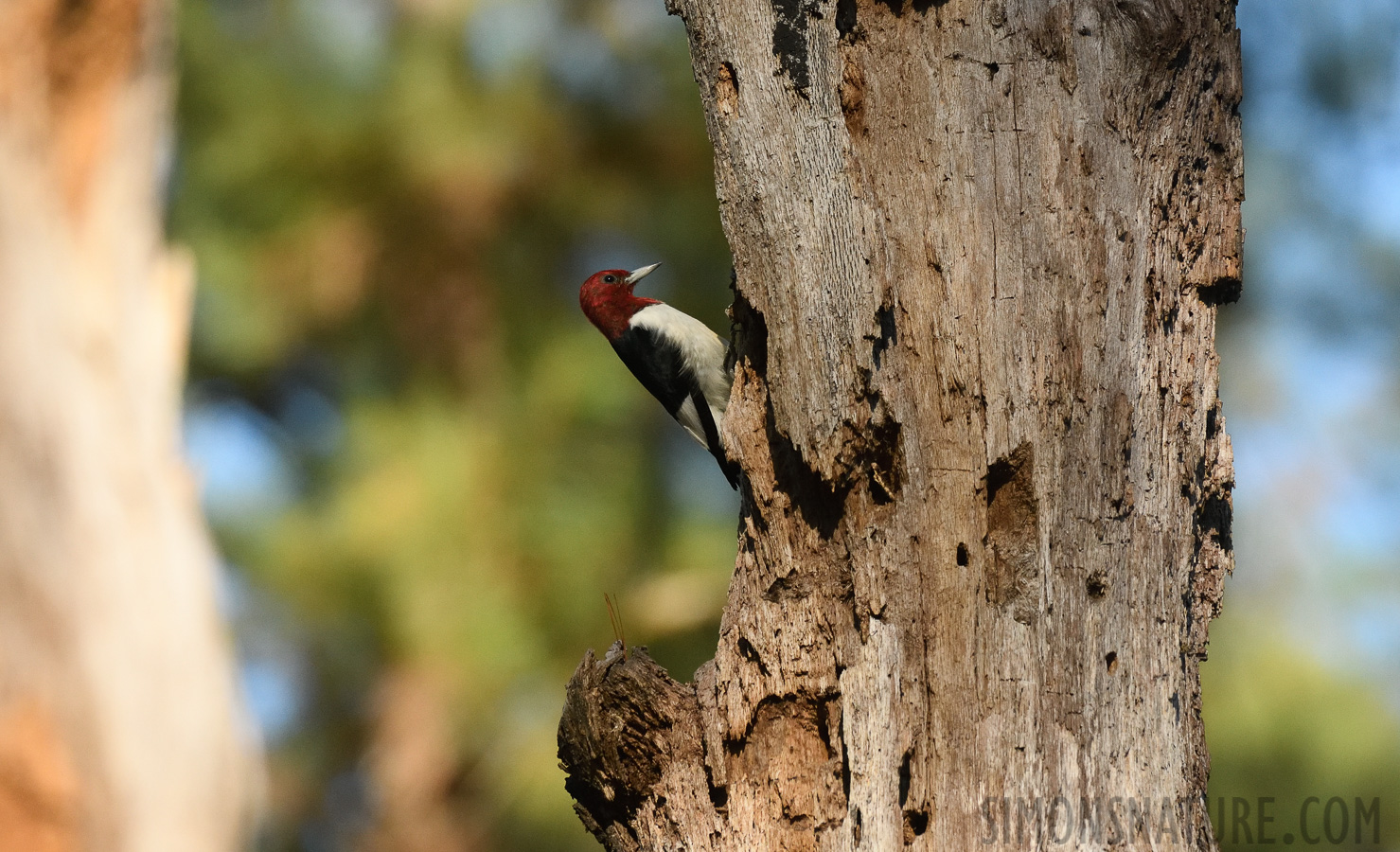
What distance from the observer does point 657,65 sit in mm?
7766

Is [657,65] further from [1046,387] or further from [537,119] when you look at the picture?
[1046,387]

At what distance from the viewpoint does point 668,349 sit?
4.62m

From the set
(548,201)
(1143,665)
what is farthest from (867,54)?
(548,201)

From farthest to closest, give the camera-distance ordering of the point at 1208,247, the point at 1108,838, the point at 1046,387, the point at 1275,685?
the point at 1275,685, the point at 1208,247, the point at 1046,387, the point at 1108,838

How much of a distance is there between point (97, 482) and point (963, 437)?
14.2 ft

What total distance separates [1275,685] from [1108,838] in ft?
16.7

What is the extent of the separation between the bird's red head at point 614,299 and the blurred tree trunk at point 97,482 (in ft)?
6.91

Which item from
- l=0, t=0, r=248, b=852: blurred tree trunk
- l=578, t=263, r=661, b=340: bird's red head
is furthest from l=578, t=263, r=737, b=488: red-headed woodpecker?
l=0, t=0, r=248, b=852: blurred tree trunk

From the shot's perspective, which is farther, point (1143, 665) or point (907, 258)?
point (907, 258)

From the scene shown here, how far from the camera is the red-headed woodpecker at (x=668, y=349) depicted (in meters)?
4.56

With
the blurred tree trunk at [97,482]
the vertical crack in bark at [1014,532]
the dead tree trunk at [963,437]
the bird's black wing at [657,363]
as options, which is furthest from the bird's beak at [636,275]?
the vertical crack in bark at [1014,532]

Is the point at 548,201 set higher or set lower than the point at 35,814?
higher

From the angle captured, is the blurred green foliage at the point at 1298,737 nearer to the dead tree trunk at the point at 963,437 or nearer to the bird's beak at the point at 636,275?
the bird's beak at the point at 636,275

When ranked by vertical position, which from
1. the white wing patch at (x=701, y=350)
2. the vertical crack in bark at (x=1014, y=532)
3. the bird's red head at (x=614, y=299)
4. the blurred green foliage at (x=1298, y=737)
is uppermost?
the bird's red head at (x=614, y=299)
